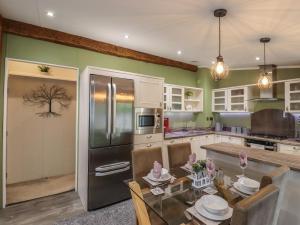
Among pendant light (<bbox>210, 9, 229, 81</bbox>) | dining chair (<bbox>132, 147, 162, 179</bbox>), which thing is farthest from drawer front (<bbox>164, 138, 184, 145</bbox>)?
pendant light (<bbox>210, 9, 229, 81</bbox>)

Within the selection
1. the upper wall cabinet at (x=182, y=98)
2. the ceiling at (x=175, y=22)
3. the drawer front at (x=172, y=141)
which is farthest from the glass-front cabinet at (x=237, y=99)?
the drawer front at (x=172, y=141)

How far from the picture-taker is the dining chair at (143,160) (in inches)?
86.9

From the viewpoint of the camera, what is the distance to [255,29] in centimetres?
266

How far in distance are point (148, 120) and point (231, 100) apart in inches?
106

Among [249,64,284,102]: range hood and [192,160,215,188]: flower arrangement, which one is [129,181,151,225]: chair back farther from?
[249,64,284,102]: range hood

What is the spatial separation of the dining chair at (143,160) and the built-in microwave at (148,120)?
0.90 m

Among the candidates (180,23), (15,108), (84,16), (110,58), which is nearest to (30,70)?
(15,108)

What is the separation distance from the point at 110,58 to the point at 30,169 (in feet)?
9.36

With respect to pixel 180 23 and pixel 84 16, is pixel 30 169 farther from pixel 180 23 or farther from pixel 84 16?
pixel 180 23

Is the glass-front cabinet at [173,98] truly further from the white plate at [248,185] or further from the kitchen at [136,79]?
the white plate at [248,185]

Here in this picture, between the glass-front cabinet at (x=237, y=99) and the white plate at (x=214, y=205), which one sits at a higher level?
the glass-front cabinet at (x=237, y=99)

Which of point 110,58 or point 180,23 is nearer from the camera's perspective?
point 180,23

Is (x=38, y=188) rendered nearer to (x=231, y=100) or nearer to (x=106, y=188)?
(x=106, y=188)

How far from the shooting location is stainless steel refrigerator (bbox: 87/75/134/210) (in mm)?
2707
